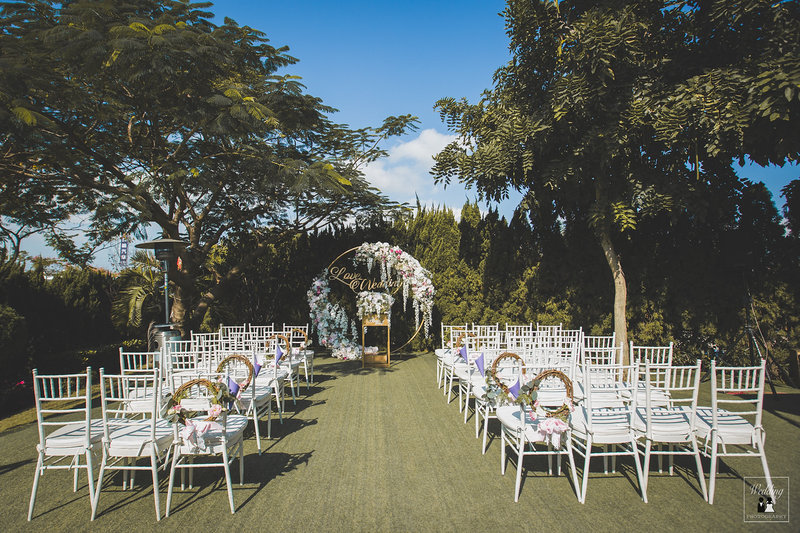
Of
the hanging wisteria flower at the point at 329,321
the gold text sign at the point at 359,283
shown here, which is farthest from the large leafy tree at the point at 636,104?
the hanging wisteria flower at the point at 329,321

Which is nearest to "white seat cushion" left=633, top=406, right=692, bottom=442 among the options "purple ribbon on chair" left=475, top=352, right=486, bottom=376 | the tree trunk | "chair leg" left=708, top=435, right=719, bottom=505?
"chair leg" left=708, top=435, right=719, bottom=505

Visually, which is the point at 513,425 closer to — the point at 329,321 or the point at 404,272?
the point at 404,272

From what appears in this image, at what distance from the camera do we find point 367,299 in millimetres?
7902

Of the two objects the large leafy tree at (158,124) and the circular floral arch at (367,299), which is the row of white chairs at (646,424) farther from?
the circular floral arch at (367,299)

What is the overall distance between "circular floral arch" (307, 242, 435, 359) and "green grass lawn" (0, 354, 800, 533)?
4.01 meters

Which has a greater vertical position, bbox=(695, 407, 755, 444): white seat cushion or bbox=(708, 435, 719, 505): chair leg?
bbox=(695, 407, 755, 444): white seat cushion

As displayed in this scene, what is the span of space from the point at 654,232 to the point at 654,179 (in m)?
1.74

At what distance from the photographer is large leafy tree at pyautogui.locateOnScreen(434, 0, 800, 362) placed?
188 inches

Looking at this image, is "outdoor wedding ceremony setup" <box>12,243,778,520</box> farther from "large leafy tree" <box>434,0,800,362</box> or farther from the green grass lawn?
"large leafy tree" <box>434,0,800,362</box>

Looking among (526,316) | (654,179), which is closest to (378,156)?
(526,316)

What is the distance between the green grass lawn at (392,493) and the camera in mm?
2668

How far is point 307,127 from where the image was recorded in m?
7.97

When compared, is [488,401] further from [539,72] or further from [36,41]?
[36,41]

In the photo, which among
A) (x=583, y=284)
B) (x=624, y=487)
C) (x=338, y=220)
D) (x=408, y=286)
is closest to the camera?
(x=624, y=487)
